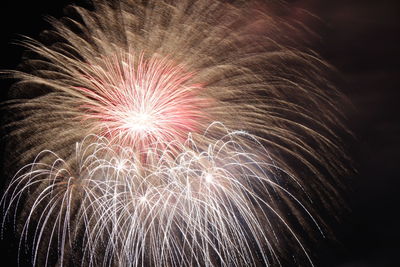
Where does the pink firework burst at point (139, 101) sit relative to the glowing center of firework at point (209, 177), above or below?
above

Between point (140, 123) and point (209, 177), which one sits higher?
point (140, 123)

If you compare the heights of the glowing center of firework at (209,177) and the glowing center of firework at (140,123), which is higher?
the glowing center of firework at (140,123)

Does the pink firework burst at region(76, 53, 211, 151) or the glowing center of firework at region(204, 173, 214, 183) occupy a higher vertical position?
the pink firework burst at region(76, 53, 211, 151)

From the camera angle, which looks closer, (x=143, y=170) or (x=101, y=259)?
(x=143, y=170)

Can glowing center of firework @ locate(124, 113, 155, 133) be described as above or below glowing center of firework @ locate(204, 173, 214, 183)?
above

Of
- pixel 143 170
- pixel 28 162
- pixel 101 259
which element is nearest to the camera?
pixel 143 170

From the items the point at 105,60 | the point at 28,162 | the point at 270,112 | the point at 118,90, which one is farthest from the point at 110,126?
the point at 270,112

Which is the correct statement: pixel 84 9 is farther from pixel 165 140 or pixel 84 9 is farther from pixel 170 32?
pixel 165 140

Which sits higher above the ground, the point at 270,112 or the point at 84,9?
the point at 84,9
